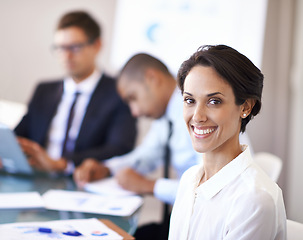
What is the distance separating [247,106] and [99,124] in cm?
161

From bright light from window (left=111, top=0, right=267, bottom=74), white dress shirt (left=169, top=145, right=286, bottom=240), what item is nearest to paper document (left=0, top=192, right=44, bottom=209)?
white dress shirt (left=169, top=145, right=286, bottom=240)

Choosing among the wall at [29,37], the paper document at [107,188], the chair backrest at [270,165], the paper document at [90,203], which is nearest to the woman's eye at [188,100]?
the paper document at [90,203]

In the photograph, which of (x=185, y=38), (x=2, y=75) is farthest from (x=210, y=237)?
(x=2, y=75)

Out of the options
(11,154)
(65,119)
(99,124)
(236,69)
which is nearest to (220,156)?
(236,69)

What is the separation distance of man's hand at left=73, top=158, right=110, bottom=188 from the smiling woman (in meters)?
0.89

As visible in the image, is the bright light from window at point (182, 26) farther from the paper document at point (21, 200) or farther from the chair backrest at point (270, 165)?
the paper document at point (21, 200)

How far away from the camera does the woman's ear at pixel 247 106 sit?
0.97 m

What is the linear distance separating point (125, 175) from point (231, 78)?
98 centimetres

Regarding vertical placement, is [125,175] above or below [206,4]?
below

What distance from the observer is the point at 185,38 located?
300 cm

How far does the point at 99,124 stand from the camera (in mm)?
2477

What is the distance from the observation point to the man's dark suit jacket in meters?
2.46

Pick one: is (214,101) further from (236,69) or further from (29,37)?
(29,37)

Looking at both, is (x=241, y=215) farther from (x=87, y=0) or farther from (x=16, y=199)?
(x=87, y=0)
